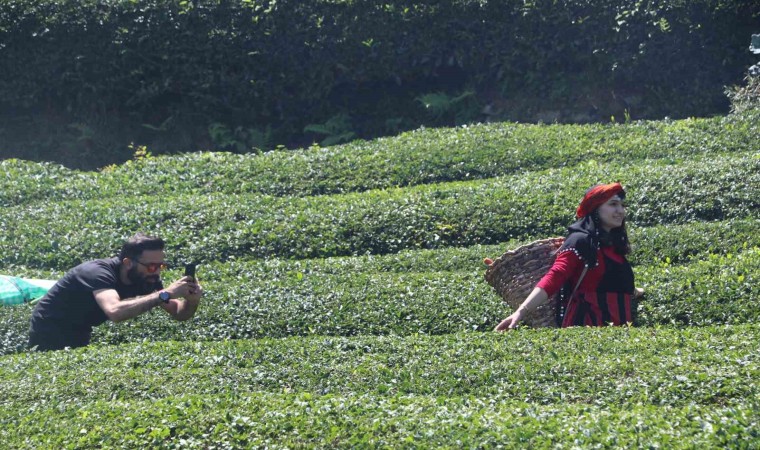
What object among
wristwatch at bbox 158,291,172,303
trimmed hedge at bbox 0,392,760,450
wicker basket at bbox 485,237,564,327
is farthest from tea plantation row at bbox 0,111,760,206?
trimmed hedge at bbox 0,392,760,450

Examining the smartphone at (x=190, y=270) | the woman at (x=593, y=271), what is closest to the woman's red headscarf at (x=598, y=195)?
the woman at (x=593, y=271)

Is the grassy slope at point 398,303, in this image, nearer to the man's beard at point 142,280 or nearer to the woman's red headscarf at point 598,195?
the man's beard at point 142,280

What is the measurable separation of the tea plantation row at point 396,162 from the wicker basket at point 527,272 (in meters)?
5.62

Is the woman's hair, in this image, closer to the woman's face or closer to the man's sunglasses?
the woman's face

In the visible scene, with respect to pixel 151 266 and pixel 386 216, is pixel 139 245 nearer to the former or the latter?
pixel 151 266

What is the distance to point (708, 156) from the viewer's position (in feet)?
44.8

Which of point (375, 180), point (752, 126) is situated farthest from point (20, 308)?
point (752, 126)

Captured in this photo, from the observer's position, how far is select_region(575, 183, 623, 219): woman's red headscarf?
25.8ft

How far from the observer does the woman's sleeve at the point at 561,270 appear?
7.72 m

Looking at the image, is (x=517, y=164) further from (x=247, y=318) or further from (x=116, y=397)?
(x=116, y=397)

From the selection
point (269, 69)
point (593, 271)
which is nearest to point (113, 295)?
point (593, 271)

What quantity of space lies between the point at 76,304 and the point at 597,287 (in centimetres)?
409

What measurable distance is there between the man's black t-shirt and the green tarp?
1.80 m

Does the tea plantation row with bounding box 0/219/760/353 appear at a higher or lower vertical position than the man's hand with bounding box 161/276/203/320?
lower
